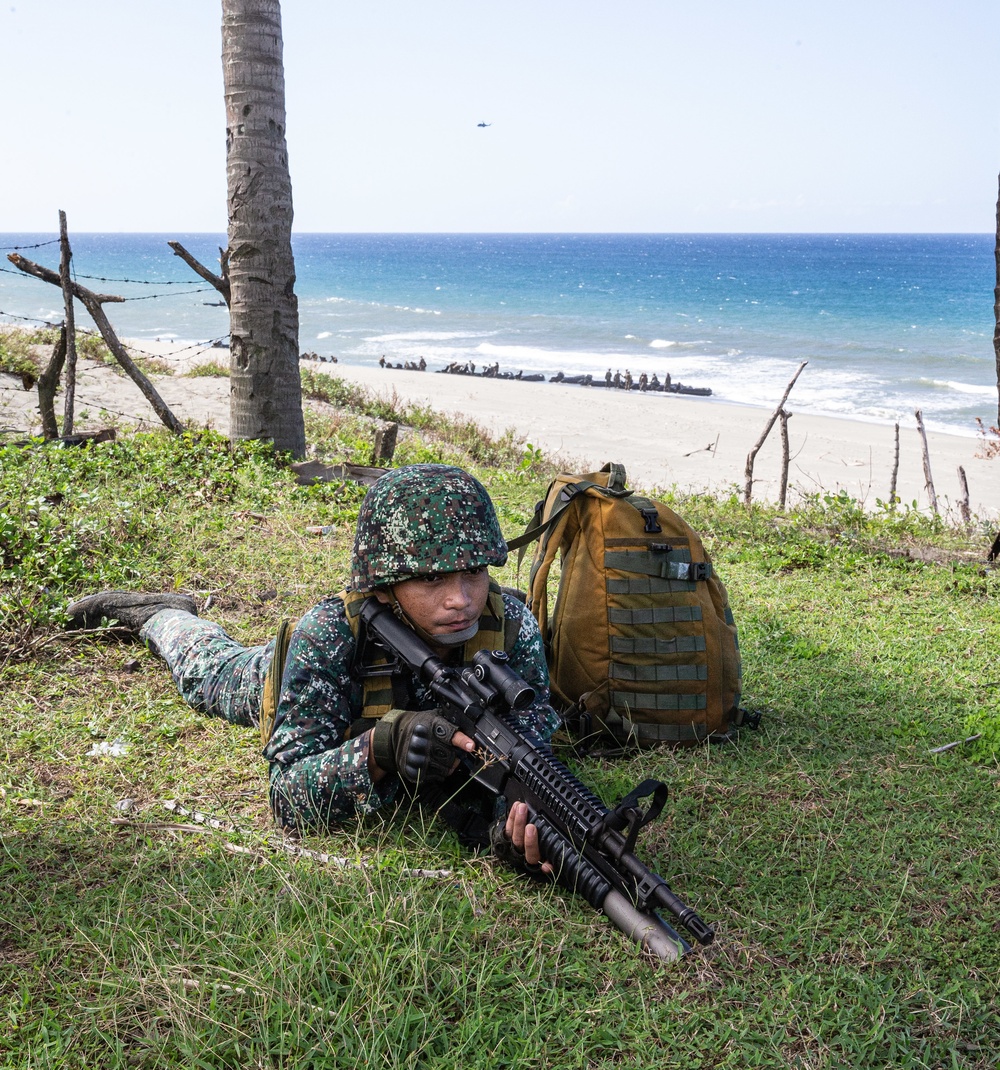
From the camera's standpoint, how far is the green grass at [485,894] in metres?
2.20

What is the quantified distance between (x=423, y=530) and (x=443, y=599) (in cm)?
23

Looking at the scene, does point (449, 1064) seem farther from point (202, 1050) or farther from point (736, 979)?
point (736, 979)

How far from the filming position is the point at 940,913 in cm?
272

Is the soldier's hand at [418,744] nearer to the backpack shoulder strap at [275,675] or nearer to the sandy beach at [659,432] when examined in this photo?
the backpack shoulder strap at [275,675]

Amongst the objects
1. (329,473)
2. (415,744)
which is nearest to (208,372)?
(329,473)

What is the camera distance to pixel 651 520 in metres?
3.82

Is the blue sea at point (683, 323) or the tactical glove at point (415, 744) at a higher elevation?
the blue sea at point (683, 323)

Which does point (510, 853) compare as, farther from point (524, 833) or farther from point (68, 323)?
point (68, 323)

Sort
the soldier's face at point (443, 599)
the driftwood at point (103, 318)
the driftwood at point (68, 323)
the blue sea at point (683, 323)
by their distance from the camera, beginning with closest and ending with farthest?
1. the soldier's face at point (443, 599)
2. the driftwood at point (68, 323)
3. the driftwood at point (103, 318)
4. the blue sea at point (683, 323)

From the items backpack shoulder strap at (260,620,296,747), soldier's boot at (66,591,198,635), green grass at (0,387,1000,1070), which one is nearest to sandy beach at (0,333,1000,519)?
soldier's boot at (66,591,198,635)

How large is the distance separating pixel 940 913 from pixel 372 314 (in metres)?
60.2

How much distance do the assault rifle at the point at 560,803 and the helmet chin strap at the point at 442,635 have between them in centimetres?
8

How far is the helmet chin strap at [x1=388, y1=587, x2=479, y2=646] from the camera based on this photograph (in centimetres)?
295
